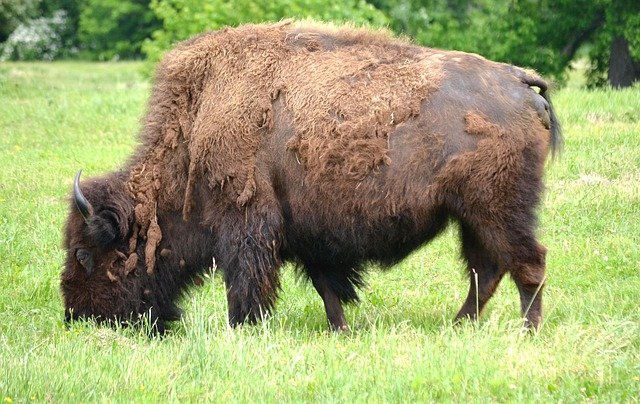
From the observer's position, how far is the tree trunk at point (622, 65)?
25.0m

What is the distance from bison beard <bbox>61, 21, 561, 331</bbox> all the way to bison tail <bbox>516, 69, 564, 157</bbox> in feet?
0.05

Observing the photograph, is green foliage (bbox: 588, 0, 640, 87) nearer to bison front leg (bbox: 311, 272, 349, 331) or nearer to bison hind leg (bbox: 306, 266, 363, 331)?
bison hind leg (bbox: 306, 266, 363, 331)

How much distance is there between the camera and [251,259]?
7.44 metres

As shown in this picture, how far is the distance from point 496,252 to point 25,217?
20.8 feet

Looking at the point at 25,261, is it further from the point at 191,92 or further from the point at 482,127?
the point at 482,127

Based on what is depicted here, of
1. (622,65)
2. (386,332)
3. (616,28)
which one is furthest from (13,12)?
(386,332)

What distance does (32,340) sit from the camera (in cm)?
736

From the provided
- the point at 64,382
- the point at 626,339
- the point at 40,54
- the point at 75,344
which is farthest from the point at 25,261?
the point at 40,54

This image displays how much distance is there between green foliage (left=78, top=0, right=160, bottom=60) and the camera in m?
47.5

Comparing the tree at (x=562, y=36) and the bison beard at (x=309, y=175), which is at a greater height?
the bison beard at (x=309, y=175)

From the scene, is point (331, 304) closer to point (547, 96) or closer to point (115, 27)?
point (547, 96)

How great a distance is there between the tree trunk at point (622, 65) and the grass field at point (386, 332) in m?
11.3

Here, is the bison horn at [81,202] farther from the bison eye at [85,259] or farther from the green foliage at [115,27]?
the green foliage at [115,27]

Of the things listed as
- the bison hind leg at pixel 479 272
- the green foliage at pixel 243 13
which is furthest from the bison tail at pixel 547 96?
the green foliage at pixel 243 13
